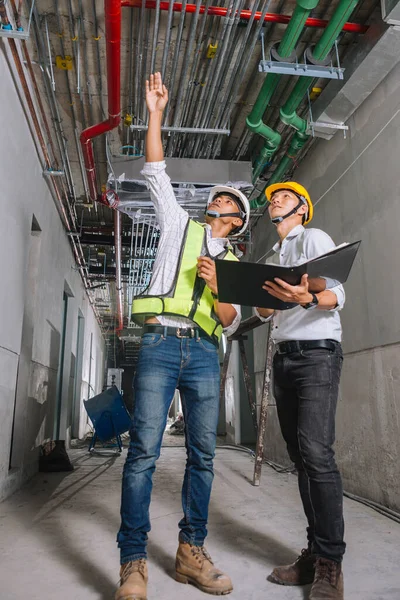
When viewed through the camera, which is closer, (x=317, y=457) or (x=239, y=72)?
(x=317, y=457)

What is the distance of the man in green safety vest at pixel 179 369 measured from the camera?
4.80 feet

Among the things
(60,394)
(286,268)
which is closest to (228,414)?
(60,394)

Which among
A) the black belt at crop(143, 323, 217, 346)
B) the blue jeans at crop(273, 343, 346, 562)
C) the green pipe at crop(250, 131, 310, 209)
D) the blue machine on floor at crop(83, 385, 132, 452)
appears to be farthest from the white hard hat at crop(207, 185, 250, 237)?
the blue machine on floor at crop(83, 385, 132, 452)

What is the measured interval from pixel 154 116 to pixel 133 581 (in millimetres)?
1587

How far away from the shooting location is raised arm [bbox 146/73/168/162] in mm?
1661

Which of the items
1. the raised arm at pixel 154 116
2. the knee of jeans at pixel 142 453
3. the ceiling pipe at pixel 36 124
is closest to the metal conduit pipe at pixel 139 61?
the ceiling pipe at pixel 36 124

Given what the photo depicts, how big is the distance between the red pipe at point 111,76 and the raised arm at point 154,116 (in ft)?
3.24

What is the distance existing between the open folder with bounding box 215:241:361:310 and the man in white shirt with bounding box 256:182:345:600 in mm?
35

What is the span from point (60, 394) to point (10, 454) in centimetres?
288

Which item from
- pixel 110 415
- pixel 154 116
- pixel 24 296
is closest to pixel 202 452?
pixel 154 116

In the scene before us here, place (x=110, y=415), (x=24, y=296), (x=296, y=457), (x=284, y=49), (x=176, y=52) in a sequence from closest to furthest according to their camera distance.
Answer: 1. (x=296, y=457)
2. (x=284, y=49)
3. (x=176, y=52)
4. (x=24, y=296)
5. (x=110, y=415)

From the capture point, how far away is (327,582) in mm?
1405

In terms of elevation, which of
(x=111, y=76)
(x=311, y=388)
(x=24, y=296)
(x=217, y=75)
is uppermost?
(x=217, y=75)

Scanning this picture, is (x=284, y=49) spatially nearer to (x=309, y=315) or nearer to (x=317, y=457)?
(x=309, y=315)
